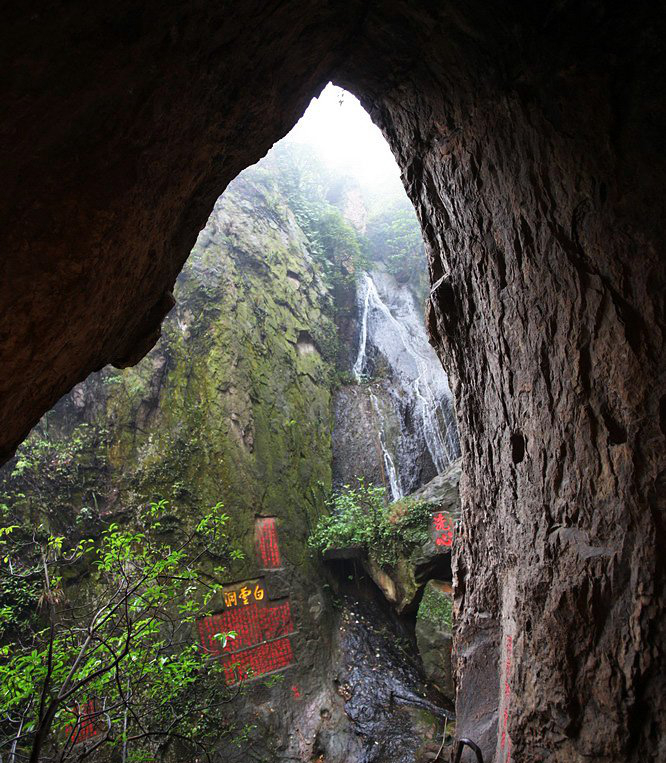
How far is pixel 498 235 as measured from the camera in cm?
284

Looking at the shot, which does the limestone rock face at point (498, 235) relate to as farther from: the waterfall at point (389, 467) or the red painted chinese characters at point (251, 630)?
the waterfall at point (389, 467)

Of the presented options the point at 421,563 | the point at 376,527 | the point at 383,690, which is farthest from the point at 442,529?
the point at 383,690

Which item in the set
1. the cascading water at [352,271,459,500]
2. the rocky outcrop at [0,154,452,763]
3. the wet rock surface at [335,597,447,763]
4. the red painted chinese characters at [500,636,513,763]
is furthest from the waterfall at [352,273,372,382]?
the red painted chinese characters at [500,636,513,763]

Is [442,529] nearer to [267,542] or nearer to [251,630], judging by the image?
[267,542]

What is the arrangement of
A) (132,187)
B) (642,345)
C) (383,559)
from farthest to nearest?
(383,559), (642,345), (132,187)

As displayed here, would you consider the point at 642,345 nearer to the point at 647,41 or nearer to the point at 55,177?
the point at 647,41

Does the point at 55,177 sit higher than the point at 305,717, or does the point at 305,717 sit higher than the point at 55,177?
the point at 55,177

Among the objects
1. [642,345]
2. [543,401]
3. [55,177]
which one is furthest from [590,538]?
[55,177]

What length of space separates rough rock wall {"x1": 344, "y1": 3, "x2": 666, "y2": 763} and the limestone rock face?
1cm

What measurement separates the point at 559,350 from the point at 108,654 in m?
3.64

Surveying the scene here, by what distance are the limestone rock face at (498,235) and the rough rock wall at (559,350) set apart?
0.01m

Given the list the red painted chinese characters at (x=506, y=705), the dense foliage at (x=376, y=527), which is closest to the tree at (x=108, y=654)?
the red painted chinese characters at (x=506, y=705)

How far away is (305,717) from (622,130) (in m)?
7.62

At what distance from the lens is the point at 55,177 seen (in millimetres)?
1459
